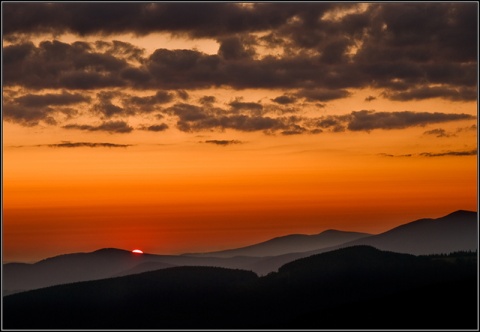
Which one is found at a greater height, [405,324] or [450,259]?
[450,259]

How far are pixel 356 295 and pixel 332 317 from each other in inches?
1342

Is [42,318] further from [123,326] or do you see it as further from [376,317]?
[376,317]

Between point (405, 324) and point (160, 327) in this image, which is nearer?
point (405, 324)

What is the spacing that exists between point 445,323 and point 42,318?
104479 mm

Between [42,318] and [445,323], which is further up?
[42,318]

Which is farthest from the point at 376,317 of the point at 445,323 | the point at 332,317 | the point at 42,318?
the point at 42,318

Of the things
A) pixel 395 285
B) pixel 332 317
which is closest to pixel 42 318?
pixel 332 317

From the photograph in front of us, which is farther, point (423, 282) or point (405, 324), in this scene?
point (423, 282)

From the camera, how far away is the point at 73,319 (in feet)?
627

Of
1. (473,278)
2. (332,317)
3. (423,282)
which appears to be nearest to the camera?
(473,278)

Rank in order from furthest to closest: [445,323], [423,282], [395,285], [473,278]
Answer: [395,285], [423,282], [473,278], [445,323]

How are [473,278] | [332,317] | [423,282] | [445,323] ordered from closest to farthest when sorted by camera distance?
[445,323], [473,278], [332,317], [423,282]

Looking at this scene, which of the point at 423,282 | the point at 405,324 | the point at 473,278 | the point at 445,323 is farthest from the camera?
the point at 423,282

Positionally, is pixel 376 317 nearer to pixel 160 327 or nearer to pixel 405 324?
pixel 405 324
